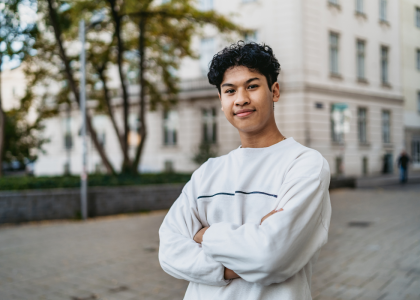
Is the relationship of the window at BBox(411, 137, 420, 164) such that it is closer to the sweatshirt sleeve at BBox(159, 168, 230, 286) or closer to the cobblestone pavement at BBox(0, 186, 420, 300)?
the cobblestone pavement at BBox(0, 186, 420, 300)

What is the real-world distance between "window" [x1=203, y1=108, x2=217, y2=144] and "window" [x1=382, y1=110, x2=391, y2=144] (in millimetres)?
9268

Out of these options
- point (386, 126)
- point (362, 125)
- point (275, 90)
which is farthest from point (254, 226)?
point (362, 125)

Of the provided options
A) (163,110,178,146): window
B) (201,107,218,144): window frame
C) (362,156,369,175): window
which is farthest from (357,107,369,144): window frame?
(163,110,178,146): window

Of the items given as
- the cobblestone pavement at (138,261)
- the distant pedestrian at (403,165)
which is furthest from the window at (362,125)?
the cobblestone pavement at (138,261)

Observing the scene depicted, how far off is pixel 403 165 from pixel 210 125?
1072cm

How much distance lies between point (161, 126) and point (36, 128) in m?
11.2

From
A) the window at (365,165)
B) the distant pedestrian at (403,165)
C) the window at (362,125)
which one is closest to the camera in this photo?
the distant pedestrian at (403,165)

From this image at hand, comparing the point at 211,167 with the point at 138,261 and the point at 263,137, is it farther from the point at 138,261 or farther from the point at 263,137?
the point at 138,261

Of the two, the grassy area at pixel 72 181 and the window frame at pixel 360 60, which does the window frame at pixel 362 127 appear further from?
the grassy area at pixel 72 181

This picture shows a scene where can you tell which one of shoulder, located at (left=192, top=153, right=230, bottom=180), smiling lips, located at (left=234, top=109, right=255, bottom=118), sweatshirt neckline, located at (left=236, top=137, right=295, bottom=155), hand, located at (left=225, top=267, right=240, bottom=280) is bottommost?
hand, located at (left=225, top=267, right=240, bottom=280)

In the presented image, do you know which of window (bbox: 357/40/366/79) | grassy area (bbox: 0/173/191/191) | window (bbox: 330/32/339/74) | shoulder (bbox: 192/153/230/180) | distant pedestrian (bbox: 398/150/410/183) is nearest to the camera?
shoulder (bbox: 192/153/230/180)

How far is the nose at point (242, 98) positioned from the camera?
155 cm

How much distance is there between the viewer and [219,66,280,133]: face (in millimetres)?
1561

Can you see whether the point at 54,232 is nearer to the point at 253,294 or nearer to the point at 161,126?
the point at 253,294
